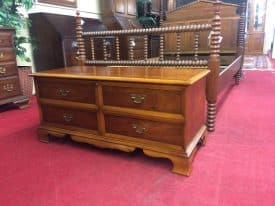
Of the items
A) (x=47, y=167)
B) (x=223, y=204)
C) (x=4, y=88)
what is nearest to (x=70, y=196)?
(x=47, y=167)

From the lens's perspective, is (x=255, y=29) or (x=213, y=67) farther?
(x=255, y=29)

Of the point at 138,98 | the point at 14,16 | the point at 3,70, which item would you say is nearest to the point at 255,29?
the point at 14,16

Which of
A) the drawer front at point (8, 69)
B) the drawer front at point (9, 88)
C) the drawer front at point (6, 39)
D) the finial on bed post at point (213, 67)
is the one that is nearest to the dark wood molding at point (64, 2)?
the drawer front at point (6, 39)

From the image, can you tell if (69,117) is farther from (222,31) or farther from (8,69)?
(222,31)

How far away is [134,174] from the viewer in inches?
54.3

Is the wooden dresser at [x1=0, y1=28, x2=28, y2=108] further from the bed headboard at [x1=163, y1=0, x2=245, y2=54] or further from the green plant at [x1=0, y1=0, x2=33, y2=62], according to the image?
the bed headboard at [x1=163, y1=0, x2=245, y2=54]

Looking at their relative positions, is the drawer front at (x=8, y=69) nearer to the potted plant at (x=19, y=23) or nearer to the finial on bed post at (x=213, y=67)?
the potted plant at (x=19, y=23)

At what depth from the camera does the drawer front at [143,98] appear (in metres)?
1.32

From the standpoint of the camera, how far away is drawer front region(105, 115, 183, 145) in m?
1.36

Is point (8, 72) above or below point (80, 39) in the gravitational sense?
below

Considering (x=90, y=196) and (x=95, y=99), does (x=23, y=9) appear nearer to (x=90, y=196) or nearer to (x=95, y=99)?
(x=95, y=99)

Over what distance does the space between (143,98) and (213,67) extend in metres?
0.71

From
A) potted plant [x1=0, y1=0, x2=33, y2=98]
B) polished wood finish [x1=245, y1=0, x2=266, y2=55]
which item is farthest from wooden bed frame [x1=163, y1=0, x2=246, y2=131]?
polished wood finish [x1=245, y1=0, x2=266, y2=55]

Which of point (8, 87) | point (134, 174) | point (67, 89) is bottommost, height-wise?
point (134, 174)
